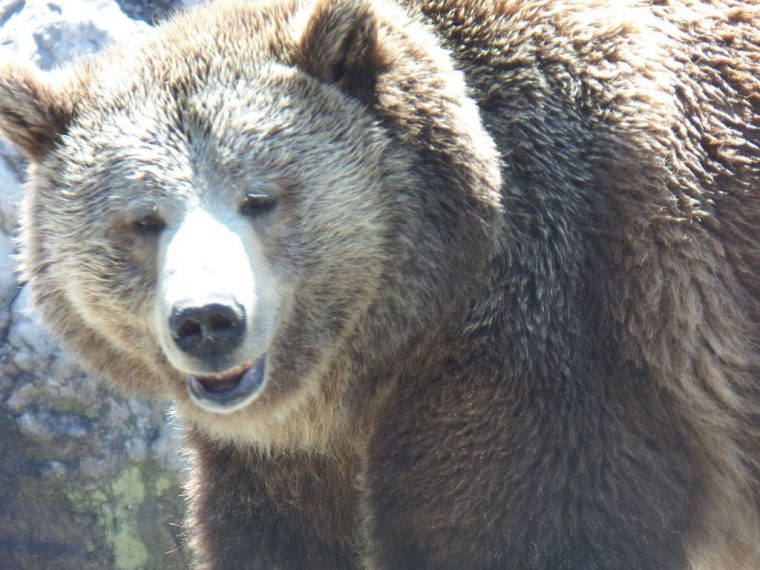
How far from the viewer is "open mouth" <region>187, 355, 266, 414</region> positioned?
191 inches

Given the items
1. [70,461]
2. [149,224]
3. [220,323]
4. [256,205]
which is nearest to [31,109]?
[149,224]

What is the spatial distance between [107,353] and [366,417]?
1220mm

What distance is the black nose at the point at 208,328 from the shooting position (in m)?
4.41

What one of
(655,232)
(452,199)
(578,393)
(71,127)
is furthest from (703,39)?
(71,127)

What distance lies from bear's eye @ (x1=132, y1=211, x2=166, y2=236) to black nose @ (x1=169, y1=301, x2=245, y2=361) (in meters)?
0.57

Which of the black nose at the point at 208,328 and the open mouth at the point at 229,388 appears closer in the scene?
the black nose at the point at 208,328

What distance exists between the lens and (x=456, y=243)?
16.5ft

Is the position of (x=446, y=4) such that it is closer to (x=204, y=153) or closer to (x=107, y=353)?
(x=204, y=153)

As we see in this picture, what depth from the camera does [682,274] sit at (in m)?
5.03

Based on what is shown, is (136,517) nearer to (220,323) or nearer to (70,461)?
(70,461)

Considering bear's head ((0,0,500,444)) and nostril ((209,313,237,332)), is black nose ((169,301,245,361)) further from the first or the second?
bear's head ((0,0,500,444))

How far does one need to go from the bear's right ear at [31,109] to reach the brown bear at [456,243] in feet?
0.04

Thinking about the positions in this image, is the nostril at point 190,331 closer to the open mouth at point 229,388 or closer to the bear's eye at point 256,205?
the open mouth at point 229,388

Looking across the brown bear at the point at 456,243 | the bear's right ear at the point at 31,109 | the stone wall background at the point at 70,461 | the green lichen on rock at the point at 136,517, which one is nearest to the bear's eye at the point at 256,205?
the brown bear at the point at 456,243
